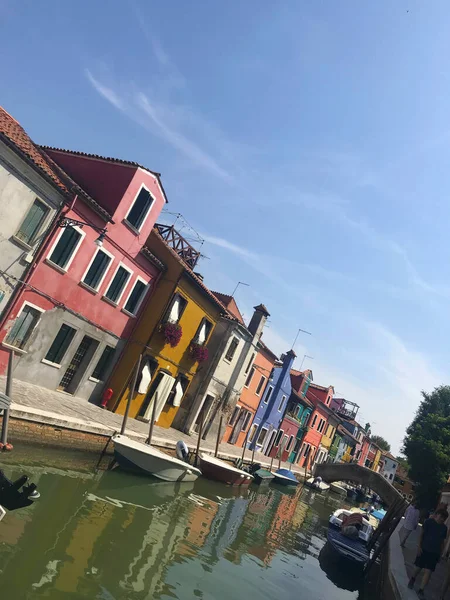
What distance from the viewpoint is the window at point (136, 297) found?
2088cm

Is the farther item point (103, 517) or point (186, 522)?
point (186, 522)

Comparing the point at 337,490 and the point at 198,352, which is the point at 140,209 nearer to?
the point at 198,352

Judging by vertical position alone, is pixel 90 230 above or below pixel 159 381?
above

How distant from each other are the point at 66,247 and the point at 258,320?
16.3 metres

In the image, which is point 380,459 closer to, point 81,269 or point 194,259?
point 194,259

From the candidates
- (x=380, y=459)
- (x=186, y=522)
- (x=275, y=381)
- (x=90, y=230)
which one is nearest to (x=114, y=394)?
(x=90, y=230)

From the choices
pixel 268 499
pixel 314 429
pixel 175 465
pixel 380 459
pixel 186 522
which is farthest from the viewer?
pixel 380 459

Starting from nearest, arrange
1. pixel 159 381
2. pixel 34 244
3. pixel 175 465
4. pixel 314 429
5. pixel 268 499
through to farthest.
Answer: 1. pixel 34 244
2. pixel 175 465
3. pixel 159 381
4. pixel 268 499
5. pixel 314 429

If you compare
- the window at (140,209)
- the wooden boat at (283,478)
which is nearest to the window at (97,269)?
the window at (140,209)

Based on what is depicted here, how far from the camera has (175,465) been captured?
16.5 metres

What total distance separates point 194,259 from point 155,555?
1878 centimetres

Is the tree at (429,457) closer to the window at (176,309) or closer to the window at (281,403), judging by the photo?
the window at (281,403)

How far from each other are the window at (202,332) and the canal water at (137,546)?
8728 mm

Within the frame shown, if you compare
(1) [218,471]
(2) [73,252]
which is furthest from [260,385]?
(2) [73,252]
